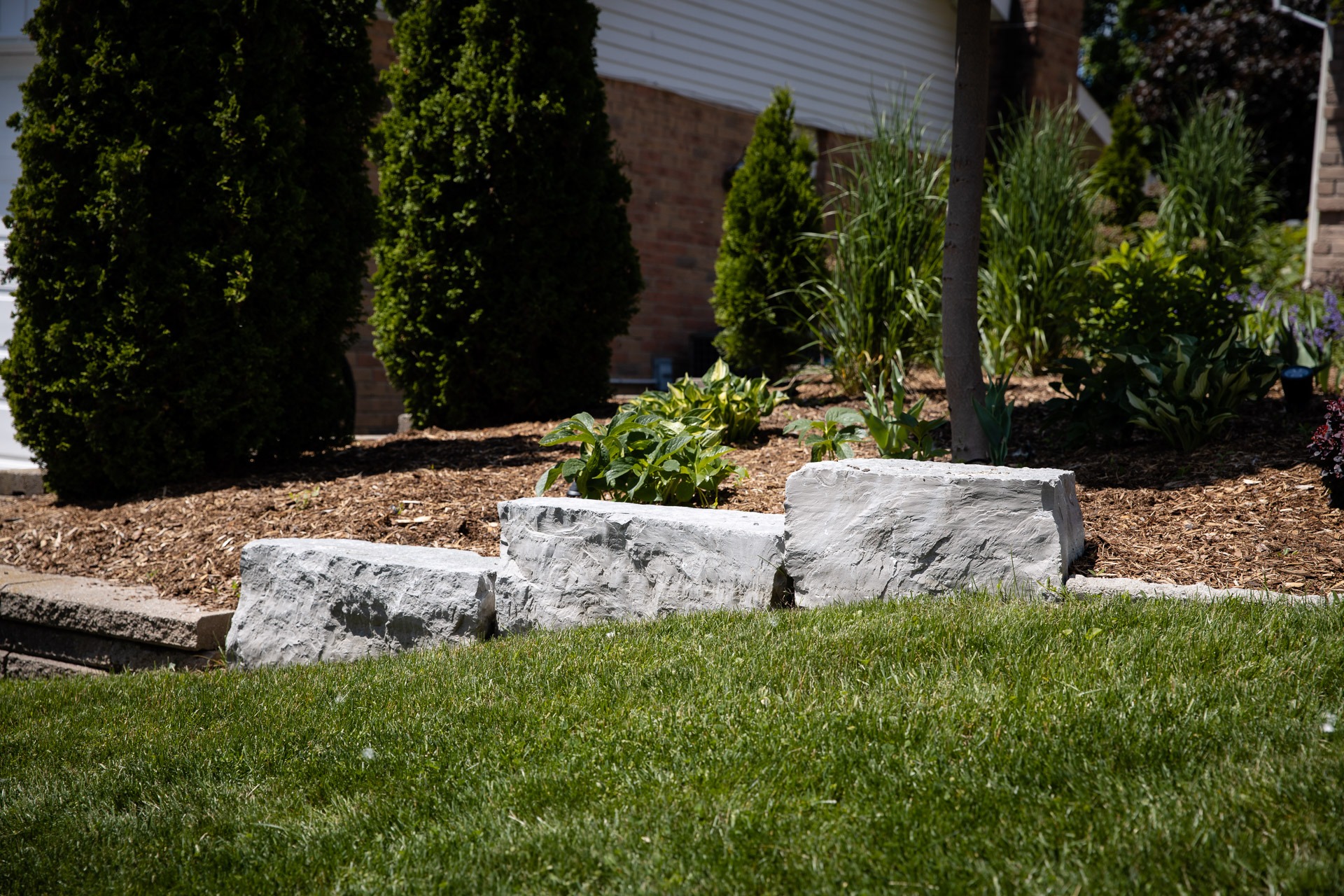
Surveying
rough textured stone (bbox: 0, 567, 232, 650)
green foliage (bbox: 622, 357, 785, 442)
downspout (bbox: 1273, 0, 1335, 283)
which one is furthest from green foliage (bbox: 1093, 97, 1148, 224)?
rough textured stone (bbox: 0, 567, 232, 650)

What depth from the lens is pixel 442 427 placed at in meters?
6.78

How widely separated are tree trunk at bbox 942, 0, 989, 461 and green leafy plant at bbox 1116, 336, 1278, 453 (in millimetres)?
703

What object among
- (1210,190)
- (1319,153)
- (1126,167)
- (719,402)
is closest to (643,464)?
(719,402)

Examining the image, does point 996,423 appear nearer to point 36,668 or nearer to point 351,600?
point 351,600

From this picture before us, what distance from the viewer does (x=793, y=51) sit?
12.3 meters

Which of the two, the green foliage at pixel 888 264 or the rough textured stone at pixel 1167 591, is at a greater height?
the green foliage at pixel 888 264

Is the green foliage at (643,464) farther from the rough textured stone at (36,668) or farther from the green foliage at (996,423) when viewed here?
the rough textured stone at (36,668)

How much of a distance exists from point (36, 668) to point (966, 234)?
4175 millimetres

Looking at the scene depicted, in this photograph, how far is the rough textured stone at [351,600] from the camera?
3.64 metres

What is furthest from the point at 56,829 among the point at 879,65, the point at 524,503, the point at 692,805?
the point at 879,65

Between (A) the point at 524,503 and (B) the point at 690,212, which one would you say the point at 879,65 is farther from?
(A) the point at 524,503

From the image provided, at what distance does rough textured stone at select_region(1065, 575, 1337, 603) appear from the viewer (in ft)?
9.81

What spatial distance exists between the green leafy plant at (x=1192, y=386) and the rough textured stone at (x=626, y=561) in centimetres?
184

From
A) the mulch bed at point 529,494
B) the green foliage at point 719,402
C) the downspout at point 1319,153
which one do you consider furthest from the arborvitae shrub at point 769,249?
the downspout at point 1319,153
